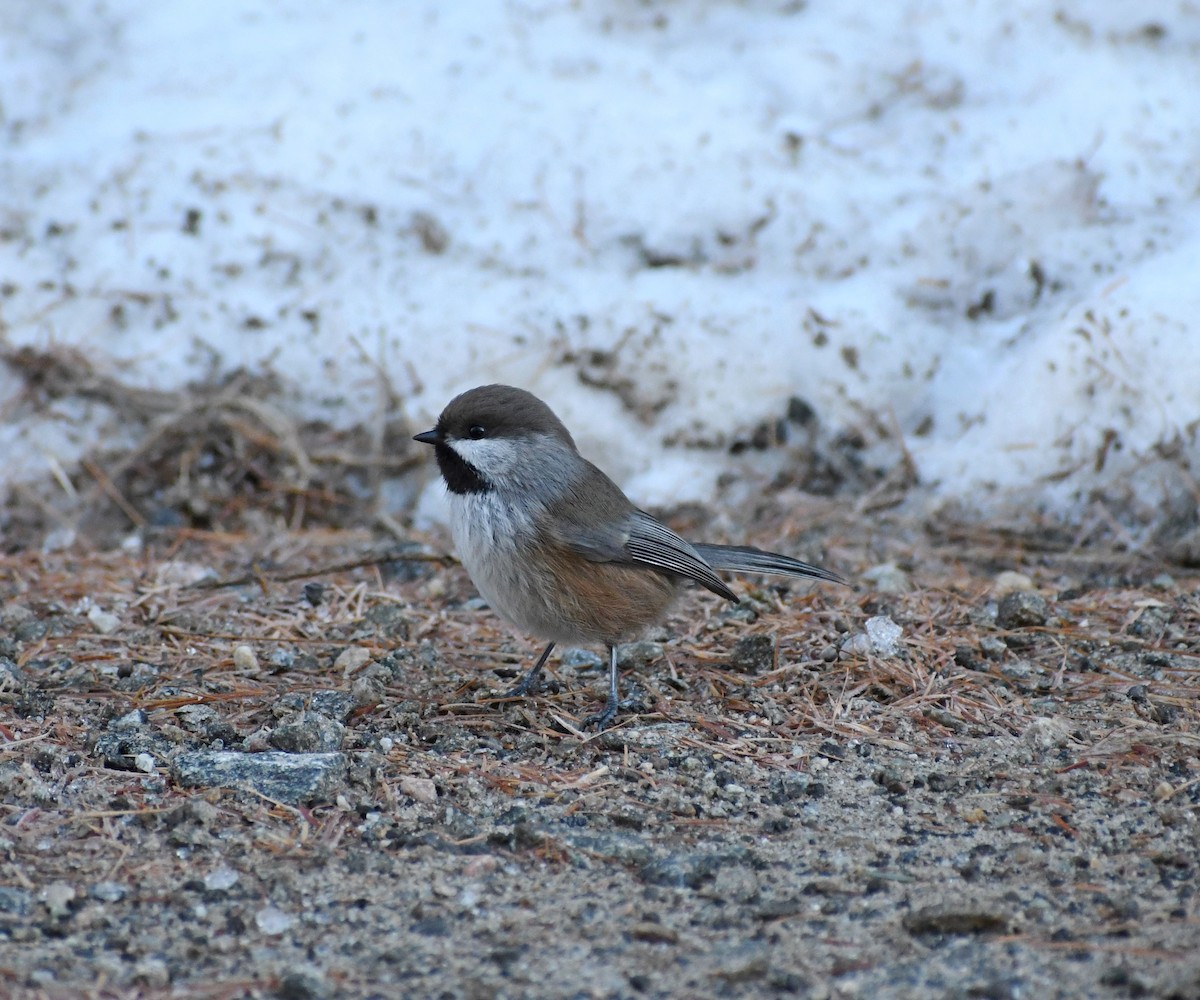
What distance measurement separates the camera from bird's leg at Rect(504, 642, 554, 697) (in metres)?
4.22

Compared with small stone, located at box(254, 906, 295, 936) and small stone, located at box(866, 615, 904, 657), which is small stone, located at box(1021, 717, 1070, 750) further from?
small stone, located at box(254, 906, 295, 936)

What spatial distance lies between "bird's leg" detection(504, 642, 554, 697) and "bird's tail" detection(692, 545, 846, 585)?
0.65 meters

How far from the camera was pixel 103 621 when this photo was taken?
4.55 metres

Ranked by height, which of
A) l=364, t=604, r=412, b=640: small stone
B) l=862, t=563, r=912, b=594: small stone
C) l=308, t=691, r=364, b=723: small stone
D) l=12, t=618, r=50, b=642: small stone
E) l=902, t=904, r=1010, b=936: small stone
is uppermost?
l=902, t=904, r=1010, b=936: small stone

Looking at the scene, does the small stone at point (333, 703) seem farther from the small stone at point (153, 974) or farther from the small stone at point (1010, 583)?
the small stone at point (1010, 583)

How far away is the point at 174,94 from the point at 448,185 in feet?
5.63

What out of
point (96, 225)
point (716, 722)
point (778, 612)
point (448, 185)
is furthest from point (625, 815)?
point (96, 225)

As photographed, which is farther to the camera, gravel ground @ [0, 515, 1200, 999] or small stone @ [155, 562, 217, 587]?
small stone @ [155, 562, 217, 587]

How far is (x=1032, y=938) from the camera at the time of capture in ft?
8.53

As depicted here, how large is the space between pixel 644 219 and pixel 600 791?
400 cm

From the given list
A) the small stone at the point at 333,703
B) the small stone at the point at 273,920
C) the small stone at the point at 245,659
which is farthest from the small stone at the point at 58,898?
the small stone at the point at 245,659

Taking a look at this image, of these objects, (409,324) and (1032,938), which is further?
(409,324)

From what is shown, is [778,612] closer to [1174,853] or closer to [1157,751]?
[1157,751]

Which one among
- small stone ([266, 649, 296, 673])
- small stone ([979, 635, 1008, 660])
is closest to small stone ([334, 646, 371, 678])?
small stone ([266, 649, 296, 673])
